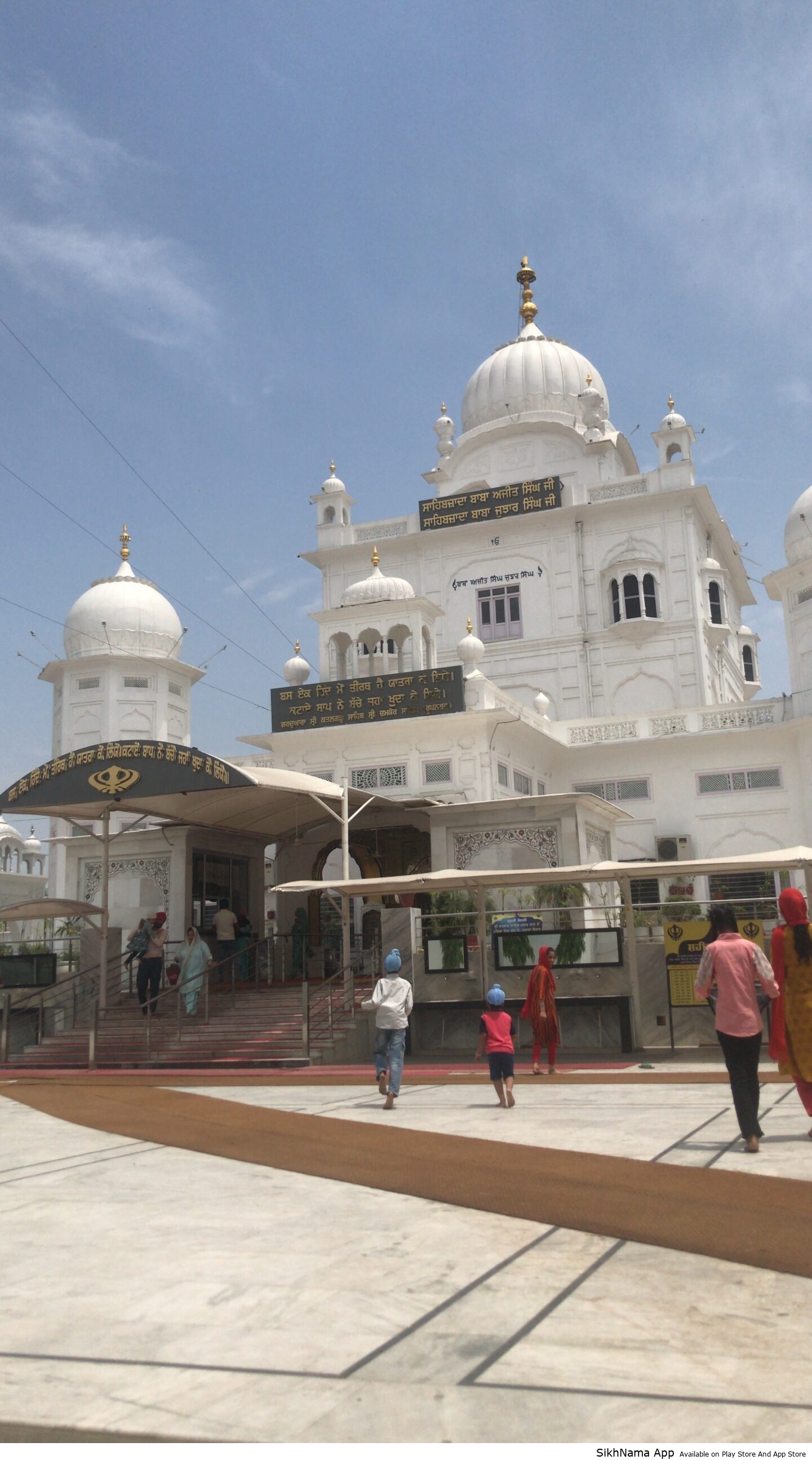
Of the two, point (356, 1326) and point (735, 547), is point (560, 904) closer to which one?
point (356, 1326)

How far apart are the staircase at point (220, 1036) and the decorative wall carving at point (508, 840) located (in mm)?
2815

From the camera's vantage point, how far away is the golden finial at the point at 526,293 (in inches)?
1674

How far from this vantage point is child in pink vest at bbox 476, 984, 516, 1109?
997 cm

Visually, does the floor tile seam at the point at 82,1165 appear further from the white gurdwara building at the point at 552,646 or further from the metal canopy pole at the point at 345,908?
the white gurdwara building at the point at 552,646

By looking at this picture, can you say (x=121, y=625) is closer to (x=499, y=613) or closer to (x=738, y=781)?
(x=499, y=613)

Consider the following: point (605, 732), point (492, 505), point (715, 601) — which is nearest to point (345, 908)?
point (605, 732)

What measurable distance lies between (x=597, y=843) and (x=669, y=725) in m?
7.39

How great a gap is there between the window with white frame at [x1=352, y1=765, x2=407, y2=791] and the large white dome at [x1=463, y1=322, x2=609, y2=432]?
57.3 ft

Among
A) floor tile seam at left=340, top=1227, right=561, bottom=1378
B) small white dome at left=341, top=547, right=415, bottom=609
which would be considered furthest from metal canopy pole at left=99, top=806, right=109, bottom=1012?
floor tile seam at left=340, top=1227, right=561, bottom=1378

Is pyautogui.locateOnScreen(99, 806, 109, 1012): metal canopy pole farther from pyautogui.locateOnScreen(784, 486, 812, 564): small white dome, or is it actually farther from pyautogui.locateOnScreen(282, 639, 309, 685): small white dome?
pyautogui.locateOnScreen(784, 486, 812, 564): small white dome

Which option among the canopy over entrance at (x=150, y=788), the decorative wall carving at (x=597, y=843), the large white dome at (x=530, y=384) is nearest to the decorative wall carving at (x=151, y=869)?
the canopy over entrance at (x=150, y=788)

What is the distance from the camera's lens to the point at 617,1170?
259 inches

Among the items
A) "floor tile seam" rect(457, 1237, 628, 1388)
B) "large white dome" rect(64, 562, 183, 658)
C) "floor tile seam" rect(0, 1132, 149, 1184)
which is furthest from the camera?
Answer: "large white dome" rect(64, 562, 183, 658)

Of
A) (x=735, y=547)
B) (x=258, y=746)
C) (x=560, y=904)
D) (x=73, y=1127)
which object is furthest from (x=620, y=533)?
(x=73, y=1127)
